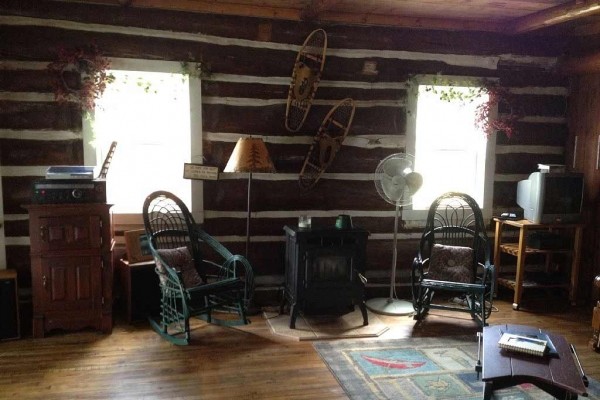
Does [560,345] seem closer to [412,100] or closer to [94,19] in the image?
[412,100]

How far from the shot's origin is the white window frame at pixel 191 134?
4.63 metres

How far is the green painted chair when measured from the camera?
163 inches

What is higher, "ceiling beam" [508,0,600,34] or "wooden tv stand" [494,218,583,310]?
"ceiling beam" [508,0,600,34]

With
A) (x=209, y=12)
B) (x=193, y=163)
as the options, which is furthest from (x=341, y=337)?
(x=209, y=12)

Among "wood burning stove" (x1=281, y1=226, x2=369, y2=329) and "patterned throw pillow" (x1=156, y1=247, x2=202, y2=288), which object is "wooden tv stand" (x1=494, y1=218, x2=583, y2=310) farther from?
"patterned throw pillow" (x1=156, y1=247, x2=202, y2=288)

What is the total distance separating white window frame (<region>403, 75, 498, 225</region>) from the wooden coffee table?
253cm

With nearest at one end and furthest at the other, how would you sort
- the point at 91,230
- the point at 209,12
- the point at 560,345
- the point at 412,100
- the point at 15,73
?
the point at 560,345, the point at 91,230, the point at 15,73, the point at 209,12, the point at 412,100

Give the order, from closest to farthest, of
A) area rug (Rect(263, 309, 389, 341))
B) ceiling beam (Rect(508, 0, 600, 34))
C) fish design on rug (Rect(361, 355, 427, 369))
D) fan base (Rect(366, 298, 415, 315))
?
fish design on rug (Rect(361, 355, 427, 369))
ceiling beam (Rect(508, 0, 600, 34))
area rug (Rect(263, 309, 389, 341))
fan base (Rect(366, 298, 415, 315))

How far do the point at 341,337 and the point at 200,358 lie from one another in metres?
1.23

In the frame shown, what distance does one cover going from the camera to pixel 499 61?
556 cm

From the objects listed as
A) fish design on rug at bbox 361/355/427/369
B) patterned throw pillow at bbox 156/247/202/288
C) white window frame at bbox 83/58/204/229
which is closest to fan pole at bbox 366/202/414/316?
fish design on rug at bbox 361/355/427/369

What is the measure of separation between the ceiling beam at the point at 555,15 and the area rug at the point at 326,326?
328cm

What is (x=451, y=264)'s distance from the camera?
4.87m

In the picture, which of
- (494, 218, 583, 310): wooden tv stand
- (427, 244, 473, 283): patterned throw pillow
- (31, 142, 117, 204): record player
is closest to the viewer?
(31, 142, 117, 204): record player
